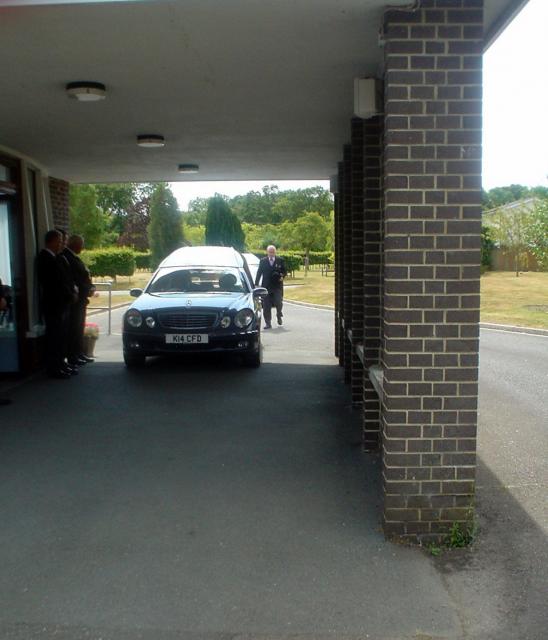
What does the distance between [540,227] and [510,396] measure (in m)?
19.2

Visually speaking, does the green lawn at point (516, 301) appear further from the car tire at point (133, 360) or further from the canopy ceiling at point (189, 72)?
the canopy ceiling at point (189, 72)

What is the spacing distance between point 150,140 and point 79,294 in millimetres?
2887

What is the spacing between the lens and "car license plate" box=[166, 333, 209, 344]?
10.8 m

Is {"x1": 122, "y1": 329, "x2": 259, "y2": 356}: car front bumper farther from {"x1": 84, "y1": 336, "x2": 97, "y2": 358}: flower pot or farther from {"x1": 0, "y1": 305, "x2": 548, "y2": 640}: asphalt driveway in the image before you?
{"x1": 0, "y1": 305, "x2": 548, "y2": 640}: asphalt driveway

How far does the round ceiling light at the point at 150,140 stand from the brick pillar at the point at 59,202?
151 inches

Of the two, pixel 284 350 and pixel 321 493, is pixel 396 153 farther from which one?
pixel 284 350

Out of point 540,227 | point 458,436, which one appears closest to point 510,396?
point 458,436

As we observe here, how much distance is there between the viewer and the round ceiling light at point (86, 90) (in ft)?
21.8

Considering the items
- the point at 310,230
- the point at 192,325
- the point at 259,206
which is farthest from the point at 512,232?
the point at 259,206

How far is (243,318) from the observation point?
11.0 m

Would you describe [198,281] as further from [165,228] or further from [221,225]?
[165,228]

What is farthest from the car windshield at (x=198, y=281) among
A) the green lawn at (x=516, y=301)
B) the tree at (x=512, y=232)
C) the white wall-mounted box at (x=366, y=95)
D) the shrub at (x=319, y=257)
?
the shrub at (x=319, y=257)

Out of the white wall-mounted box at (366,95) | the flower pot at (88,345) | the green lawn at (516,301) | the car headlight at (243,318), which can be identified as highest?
the white wall-mounted box at (366,95)

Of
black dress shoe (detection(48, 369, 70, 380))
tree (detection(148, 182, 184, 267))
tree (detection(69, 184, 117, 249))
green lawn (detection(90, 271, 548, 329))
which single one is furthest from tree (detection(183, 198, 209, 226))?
black dress shoe (detection(48, 369, 70, 380))
